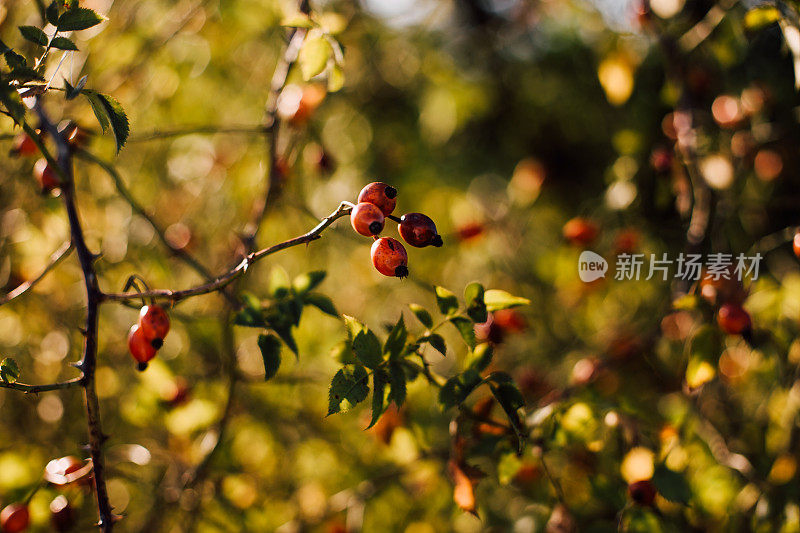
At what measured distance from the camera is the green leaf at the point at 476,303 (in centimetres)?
85

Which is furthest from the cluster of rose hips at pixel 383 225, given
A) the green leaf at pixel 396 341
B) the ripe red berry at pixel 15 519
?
the ripe red berry at pixel 15 519

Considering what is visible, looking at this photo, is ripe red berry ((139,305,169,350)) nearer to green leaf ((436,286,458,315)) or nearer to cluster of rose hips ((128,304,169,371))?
cluster of rose hips ((128,304,169,371))

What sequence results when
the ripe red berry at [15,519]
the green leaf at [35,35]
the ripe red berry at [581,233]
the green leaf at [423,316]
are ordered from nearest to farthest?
the green leaf at [35,35] → the green leaf at [423,316] → the ripe red berry at [15,519] → the ripe red berry at [581,233]

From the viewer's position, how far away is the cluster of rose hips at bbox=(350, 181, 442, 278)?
69 cm

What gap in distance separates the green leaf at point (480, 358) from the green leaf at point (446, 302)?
0.29ft

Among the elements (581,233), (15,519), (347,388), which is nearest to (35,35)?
(347,388)

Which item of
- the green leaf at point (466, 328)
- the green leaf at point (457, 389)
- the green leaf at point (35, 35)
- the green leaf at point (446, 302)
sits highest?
the green leaf at point (35, 35)

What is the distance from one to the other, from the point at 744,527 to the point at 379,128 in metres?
2.05

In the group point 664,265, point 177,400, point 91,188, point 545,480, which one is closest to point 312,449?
point 177,400

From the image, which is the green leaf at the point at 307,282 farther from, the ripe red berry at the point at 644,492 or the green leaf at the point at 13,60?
the ripe red berry at the point at 644,492

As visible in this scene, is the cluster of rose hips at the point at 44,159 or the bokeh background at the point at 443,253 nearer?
the cluster of rose hips at the point at 44,159

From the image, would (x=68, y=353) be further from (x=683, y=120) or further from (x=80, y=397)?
(x=683, y=120)

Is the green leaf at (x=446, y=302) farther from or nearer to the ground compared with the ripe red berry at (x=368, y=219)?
nearer to the ground

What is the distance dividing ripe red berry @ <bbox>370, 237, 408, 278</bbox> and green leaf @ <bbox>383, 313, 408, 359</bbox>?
121 mm
